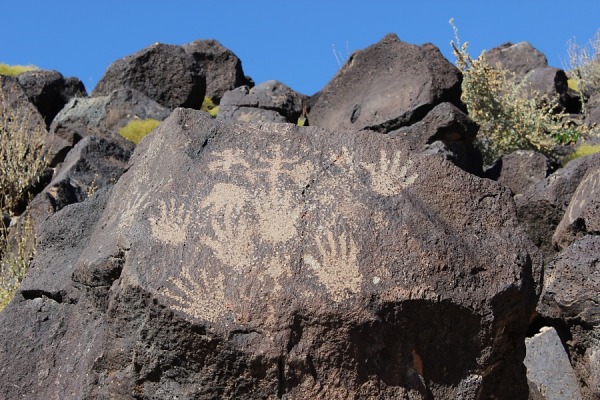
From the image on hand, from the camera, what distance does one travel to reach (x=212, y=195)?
4023mm

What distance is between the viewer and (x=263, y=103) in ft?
41.5

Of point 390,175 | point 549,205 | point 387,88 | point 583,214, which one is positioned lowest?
point 390,175

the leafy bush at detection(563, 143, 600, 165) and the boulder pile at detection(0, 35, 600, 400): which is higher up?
the leafy bush at detection(563, 143, 600, 165)

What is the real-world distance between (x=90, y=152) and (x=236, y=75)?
31.3ft

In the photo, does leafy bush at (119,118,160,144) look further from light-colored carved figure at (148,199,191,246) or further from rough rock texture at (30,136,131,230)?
light-colored carved figure at (148,199,191,246)

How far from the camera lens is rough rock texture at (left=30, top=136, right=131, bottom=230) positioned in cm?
895

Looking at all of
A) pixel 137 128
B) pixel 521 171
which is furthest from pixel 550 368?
pixel 137 128

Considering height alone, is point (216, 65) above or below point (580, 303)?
above

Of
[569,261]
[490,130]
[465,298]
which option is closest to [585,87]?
[490,130]

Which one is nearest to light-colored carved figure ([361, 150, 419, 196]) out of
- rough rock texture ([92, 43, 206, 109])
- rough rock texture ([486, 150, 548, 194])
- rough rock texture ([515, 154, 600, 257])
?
rough rock texture ([515, 154, 600, 257])

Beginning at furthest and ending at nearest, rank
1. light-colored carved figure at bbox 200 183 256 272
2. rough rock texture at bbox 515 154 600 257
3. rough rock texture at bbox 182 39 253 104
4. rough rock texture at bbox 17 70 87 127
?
rough rock texture at bbox 182 39 253 104 < rough rock texture at bbox 17 70 87 127 < rough rock texture at bbox 515 154 600 257 < light-colored carved figure at bbox 200 183 256 272

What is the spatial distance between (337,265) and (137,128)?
961cm

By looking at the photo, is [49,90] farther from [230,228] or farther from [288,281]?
[288,281]

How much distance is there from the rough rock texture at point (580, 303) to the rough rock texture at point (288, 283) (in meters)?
0.76
